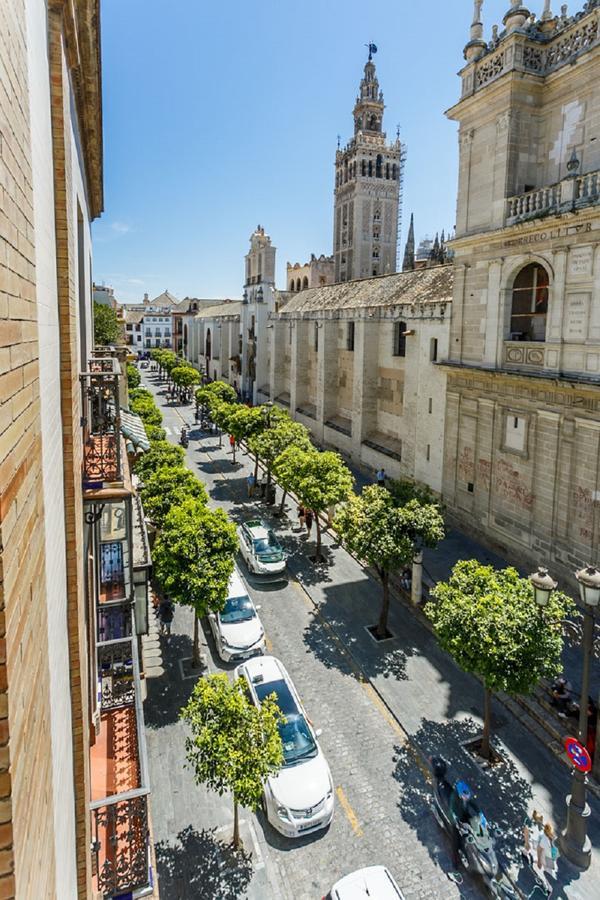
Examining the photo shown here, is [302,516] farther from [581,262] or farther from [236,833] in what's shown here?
[236,833]

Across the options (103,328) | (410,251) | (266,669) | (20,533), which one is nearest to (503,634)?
(266,669)

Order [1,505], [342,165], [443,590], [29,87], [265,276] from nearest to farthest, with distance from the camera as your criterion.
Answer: [1,505] < [29,87] < [443,590] < [265,276] < [342,165]

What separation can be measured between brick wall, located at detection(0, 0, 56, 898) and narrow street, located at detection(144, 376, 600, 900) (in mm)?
8106

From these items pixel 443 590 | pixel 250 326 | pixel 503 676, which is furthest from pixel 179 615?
pixel 250 326

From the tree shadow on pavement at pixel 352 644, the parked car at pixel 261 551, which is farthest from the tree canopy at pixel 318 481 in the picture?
the tree shadow on pavement at pixel 352 644

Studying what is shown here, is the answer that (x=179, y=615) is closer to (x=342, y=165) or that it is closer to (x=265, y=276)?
(x=265, y=276)

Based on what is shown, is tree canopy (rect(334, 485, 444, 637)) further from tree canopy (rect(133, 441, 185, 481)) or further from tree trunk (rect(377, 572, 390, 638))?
tree canopy (rect(133, 441, 185, 481))

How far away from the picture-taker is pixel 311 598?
61.5 ft

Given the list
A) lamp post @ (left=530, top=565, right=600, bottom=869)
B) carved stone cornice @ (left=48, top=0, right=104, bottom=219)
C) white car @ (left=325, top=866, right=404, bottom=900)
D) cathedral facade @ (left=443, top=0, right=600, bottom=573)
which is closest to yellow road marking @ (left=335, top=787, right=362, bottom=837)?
white car @ (left=325, top=866, right=404, bottom=900)

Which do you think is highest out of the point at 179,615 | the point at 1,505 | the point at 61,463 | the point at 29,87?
the point at 29,87

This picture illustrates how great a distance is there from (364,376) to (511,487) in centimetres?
1347

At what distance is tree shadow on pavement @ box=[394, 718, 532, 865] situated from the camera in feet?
34.0

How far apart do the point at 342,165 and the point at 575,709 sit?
73204 millimetres

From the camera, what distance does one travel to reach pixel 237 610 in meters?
16.1
